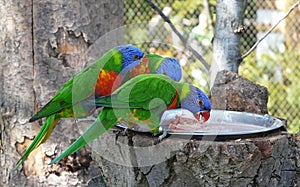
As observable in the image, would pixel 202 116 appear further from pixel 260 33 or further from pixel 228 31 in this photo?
pixel 260 33

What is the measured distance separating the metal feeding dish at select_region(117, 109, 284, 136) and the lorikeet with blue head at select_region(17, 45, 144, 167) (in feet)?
0.45

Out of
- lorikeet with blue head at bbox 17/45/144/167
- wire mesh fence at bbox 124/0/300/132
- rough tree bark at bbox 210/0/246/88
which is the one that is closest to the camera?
lorikeet with blue head at bbox 17/45/144/167

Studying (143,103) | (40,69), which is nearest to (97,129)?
(143,103)

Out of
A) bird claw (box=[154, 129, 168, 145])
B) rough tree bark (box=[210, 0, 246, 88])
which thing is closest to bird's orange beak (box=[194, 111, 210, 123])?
bird claw (box=[154, 129, 168, 145])

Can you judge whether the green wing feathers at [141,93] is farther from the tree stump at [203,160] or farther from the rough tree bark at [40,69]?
the rough tree bark at [40,69]

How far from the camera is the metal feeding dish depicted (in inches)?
49.5

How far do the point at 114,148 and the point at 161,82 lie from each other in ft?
0.70

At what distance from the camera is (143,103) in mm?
1185

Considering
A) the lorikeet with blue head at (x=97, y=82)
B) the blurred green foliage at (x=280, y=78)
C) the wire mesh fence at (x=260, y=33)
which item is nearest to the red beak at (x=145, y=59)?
the lorikeet with blue head at (x=97, y=82)

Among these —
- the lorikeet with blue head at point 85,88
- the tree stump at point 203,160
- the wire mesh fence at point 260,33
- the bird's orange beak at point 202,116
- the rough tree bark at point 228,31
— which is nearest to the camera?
the tree stump at point 203,160

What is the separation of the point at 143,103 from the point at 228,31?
55cm

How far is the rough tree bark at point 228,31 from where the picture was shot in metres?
1.60

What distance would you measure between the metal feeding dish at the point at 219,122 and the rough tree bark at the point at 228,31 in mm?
242

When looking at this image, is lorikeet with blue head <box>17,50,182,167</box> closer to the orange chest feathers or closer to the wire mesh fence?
the orange chest feathers
